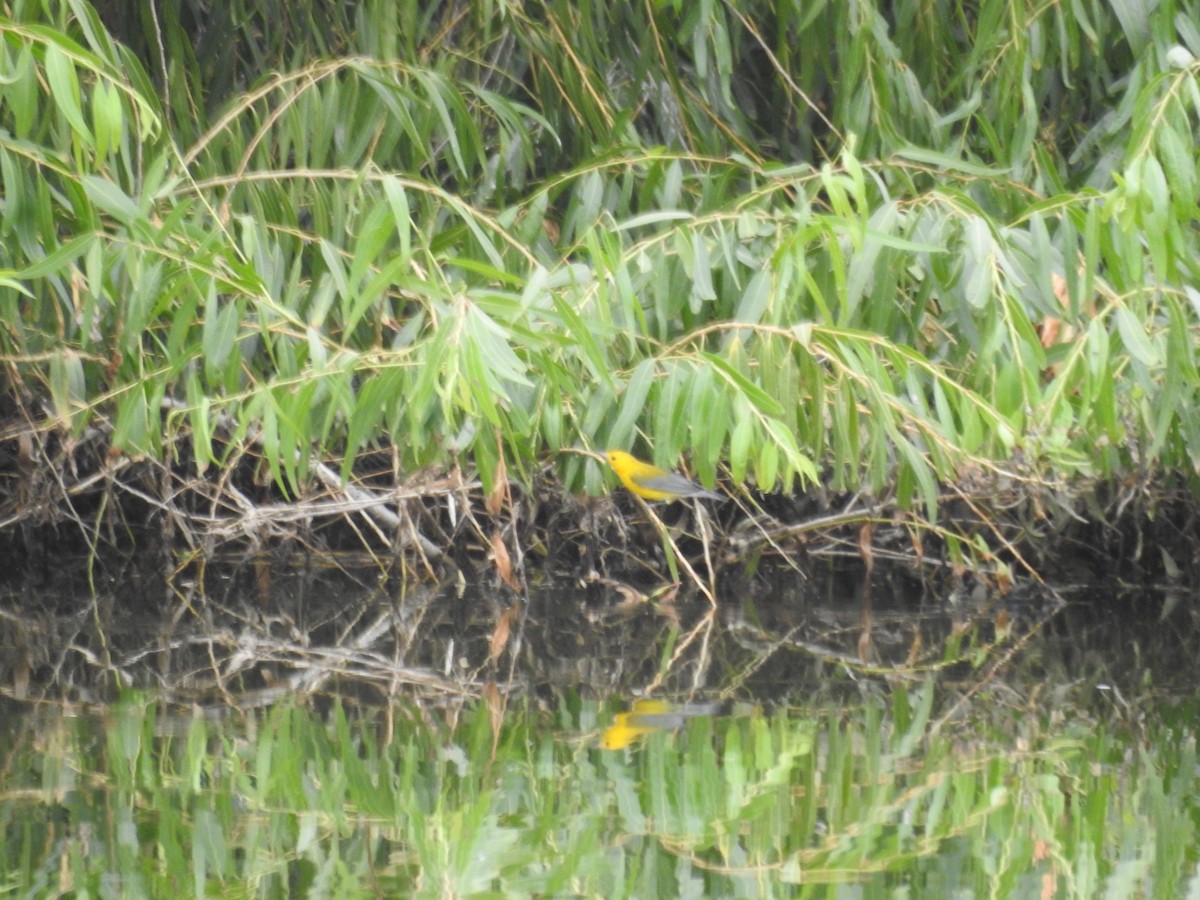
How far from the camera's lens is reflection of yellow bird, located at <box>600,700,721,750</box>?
2.92 meters

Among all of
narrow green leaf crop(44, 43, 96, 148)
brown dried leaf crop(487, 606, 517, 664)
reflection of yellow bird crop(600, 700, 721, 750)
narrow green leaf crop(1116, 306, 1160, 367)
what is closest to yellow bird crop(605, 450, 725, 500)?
brown dried leaf crop(487, 606, 517, 664)

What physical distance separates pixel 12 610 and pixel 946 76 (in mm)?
3052

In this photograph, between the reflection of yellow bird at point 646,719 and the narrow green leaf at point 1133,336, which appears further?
the narrow green leaf at point 1133,336

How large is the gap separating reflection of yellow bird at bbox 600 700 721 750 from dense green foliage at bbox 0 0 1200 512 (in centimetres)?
48

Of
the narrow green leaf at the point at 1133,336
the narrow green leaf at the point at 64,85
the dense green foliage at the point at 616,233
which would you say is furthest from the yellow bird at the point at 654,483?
the narrow green leaf at the point at 64,85

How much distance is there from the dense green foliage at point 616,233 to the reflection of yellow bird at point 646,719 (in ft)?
1.57

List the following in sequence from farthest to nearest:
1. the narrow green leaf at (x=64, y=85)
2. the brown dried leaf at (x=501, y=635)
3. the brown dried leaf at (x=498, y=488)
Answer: the brown dried leaf at (x=498, y=488) → the brown dried leaf at (x=501, y=635) → the narrow green leaf at (x=64, y=85)

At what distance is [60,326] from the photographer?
4.23m

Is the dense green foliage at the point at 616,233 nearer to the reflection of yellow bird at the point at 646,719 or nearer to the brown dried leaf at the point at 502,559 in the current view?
the brown dried leaf at the point at 502,559

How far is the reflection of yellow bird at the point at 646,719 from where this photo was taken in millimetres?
2922

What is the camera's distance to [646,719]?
122 inches

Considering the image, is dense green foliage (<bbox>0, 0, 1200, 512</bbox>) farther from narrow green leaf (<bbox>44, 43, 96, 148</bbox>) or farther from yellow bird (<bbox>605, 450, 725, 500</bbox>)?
yellow bird (<bbox>605, 450, 725, 500</bbox>)

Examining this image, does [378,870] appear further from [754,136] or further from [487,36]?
[754,136]

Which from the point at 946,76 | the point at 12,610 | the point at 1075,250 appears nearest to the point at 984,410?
the point at 1075,250
